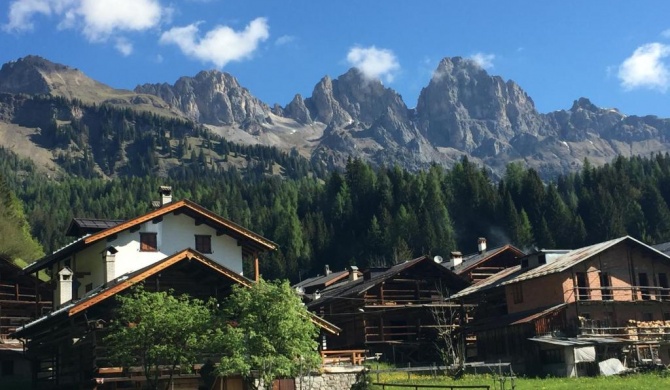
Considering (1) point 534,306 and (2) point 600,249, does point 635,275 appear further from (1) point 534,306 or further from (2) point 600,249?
(1) point 534,306

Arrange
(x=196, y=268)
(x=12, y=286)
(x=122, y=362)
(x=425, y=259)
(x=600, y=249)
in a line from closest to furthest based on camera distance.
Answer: (x=122, y=362) < (x=196, y=268) < (x=600, y=249) < (x=12, y=286) < (x=425, y=259)

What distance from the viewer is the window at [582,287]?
5603 centimetres

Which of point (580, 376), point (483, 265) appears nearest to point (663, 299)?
point (580, 376)

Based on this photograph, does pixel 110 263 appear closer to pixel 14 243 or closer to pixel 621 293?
pixel 621 293

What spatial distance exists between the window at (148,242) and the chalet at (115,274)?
2.4 inches

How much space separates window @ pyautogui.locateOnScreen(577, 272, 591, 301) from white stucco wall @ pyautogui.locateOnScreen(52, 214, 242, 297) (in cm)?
2380

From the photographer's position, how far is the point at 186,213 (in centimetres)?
5006

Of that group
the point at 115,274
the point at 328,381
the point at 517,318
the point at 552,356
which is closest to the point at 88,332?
the point at 115,274

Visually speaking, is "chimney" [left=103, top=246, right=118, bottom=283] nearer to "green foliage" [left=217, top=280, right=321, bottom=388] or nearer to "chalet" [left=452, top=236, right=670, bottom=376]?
"green foliage" [left=217, top=280, right=321, bottom=388]

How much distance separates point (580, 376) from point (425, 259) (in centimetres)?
2453

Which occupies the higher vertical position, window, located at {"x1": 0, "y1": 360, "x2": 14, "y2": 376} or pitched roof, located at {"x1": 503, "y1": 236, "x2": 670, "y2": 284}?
pitched roof, located at {"x1": 503, "y1": 236, "x2": 670, "y2": 284}

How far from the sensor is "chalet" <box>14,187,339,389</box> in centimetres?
3944

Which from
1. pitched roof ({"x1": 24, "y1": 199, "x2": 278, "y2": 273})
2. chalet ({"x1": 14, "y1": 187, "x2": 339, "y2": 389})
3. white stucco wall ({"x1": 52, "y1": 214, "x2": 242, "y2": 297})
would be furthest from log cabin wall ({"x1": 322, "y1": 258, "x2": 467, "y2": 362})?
white stucco wall ({"x1": 52, "y1": 214, "x2": 242, "y2": 297})

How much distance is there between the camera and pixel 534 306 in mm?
57531
